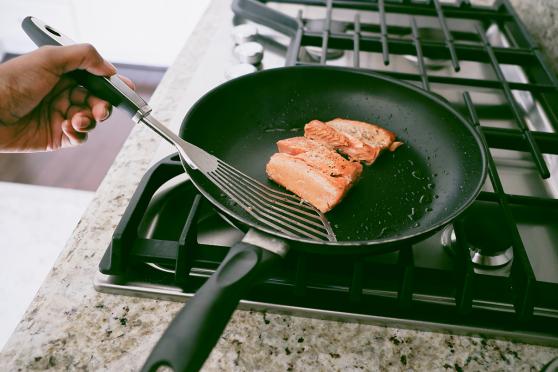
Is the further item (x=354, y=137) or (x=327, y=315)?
(x=354, y=137)

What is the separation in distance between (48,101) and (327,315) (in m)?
0.69

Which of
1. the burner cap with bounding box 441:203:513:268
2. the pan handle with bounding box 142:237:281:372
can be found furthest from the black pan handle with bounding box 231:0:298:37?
the pan handle with bounding box 142:237:281:372

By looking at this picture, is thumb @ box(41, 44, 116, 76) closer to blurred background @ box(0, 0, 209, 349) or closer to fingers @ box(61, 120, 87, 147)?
fingers @ box(61, 120, 87, 147)

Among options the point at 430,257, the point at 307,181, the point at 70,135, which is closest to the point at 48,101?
the point at 70,135

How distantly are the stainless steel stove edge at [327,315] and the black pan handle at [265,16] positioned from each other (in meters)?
0.76

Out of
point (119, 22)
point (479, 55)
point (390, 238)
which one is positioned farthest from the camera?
point (119, 22)

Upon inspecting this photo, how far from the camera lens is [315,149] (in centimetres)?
83

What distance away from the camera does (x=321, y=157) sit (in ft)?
2.72

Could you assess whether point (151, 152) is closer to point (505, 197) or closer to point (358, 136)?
point (358, 136)

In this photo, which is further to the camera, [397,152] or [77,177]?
[77,177]

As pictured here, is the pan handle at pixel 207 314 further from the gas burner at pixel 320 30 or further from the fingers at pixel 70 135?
the gas burner at pixel 320 30

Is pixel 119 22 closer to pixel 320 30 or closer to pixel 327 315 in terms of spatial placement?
pixel 320 30

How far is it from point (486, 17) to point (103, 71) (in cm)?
103

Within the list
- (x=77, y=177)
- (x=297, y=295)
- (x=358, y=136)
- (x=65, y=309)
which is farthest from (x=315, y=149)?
(x=77, y=177)
